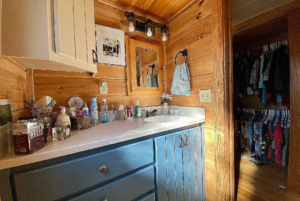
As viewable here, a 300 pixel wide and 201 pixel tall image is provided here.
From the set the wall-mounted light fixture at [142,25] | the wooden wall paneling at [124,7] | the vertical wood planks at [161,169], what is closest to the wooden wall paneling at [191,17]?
the wall-mounted light fixture at [142,25]

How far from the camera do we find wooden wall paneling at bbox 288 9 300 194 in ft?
4.16

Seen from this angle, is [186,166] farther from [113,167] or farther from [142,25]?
[142,25]

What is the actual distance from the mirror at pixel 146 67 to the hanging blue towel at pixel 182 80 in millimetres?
323

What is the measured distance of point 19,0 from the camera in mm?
558

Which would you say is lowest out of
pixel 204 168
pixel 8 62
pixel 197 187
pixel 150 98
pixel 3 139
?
pixel 197 187

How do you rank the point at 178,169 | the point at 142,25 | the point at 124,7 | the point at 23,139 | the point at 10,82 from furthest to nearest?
the point at 142,25 < the point at 124,7 < the point at 178,169 < the point at 10,82 < the point at 23,139

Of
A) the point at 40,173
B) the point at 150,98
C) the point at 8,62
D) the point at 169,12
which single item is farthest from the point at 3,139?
the point at 169,12

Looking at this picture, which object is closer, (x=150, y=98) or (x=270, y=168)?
(x=150, y=98)

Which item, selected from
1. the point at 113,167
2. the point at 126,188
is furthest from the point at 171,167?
the point at 113,167

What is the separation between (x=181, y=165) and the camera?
1020mm

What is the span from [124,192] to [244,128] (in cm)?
244

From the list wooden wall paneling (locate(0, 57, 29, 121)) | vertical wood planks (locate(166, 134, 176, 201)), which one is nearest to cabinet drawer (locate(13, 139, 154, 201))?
vertical wood planks (locate(166, 134, 176, 201))

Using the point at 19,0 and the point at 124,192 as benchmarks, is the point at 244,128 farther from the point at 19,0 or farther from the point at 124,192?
the point at 19,0

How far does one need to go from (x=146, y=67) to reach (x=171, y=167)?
1171mm
